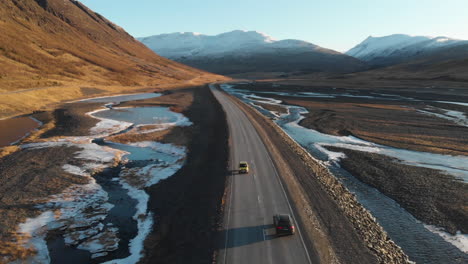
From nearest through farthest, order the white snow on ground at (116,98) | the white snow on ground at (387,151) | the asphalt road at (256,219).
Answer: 1. the asphalt road at (256,219)
2. the white snow on ground at (387,151)
3. the white snow on ground at (116,98)

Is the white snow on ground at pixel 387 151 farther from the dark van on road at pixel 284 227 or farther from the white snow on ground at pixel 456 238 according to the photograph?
the dark van on road at pixel 284 227

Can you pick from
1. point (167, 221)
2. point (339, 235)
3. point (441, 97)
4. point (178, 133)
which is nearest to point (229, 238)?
point (167, 221)

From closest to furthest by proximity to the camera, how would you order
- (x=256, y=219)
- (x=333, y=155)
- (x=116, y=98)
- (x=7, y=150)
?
(x=256, y=219), (x=7, y=150), (x=333, y=155), (x=116, y=98)

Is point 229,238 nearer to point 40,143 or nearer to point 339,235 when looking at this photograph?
point 339,235

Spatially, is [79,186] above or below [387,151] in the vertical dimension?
below

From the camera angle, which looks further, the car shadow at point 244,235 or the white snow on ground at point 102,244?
the white snow on ground at point 102,244

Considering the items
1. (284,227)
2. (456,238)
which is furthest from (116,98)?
(456,238)

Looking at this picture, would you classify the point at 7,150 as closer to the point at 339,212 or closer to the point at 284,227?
the point at 284,227

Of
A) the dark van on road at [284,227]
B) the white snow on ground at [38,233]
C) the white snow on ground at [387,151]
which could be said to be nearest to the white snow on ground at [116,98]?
the white snow on ground at [387,151]
